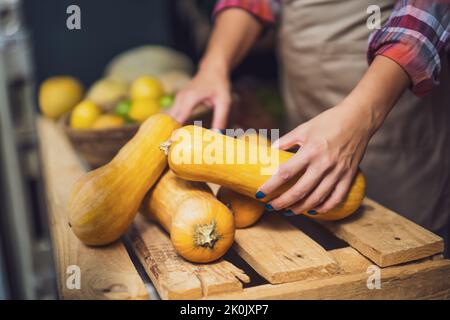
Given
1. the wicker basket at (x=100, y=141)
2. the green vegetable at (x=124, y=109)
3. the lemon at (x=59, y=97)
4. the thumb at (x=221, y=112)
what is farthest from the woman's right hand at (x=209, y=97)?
the lemon at (x=59, y=97)

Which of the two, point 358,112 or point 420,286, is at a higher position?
point 358,112

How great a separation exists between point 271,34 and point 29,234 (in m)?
1.58

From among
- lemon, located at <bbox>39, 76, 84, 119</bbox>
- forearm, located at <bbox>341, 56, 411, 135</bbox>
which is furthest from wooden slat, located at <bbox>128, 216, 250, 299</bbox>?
lemon, located at <bbox>39, 76, 84, 119</bbox>

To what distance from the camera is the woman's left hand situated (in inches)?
33.3

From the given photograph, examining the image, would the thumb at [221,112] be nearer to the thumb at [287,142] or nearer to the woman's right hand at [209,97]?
the woman's right hand at [209,97]

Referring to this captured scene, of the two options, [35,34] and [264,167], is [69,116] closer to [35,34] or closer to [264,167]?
[264,167]

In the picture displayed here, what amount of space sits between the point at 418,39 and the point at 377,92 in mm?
115

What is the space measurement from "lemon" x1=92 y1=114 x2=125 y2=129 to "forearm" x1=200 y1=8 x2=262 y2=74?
0.26 metres

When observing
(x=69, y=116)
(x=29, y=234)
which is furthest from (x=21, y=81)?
(x=69, y=116)

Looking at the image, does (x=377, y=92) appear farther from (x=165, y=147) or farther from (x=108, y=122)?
(x=108, y=122)

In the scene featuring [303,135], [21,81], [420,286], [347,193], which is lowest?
[420,286]

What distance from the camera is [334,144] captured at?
2.82 ft

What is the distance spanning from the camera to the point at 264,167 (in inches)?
34.8

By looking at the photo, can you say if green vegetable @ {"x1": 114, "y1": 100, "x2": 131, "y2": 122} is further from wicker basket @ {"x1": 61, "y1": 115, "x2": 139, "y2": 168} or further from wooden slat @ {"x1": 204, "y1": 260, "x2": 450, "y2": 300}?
wooden slat @ {"x1": 204, "y1": 260, "x2": 450, "y2": 300}
